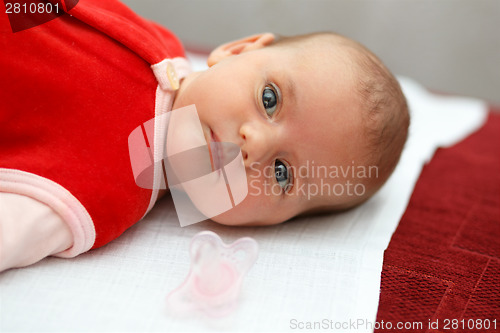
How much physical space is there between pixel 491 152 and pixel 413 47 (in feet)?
2.81

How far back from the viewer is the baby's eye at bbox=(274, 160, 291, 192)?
853 millimetres

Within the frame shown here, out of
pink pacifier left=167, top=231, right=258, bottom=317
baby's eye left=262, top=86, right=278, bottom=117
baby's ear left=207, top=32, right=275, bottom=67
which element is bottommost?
pink pacifier left=167, top=231, right=258, bottom=317

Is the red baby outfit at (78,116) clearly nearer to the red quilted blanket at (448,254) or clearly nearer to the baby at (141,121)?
the baby at (141,121)

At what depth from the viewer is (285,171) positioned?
0.86 m

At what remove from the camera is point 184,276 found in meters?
0.73

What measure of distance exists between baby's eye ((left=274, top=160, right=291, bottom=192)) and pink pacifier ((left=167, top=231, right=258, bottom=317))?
0.18 metres

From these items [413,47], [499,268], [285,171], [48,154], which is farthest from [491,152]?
[48,154]

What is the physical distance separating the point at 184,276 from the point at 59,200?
21 centimetres

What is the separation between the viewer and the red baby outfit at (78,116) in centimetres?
75

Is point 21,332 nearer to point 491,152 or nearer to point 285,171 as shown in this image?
point 285,171

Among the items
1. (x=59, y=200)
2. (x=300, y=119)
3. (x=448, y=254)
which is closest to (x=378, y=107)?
(x=300, y=119)

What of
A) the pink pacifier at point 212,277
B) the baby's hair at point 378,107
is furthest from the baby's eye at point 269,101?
the pink pacifier at point 212,277

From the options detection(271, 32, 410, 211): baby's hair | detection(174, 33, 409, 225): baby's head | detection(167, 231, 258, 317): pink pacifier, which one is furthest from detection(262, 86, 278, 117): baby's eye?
detection(167, 231, 258, 317): pink pacifier

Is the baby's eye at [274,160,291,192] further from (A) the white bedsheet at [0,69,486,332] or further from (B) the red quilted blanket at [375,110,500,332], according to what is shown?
(B) the red quilted blanket at [375,110,500,332]
